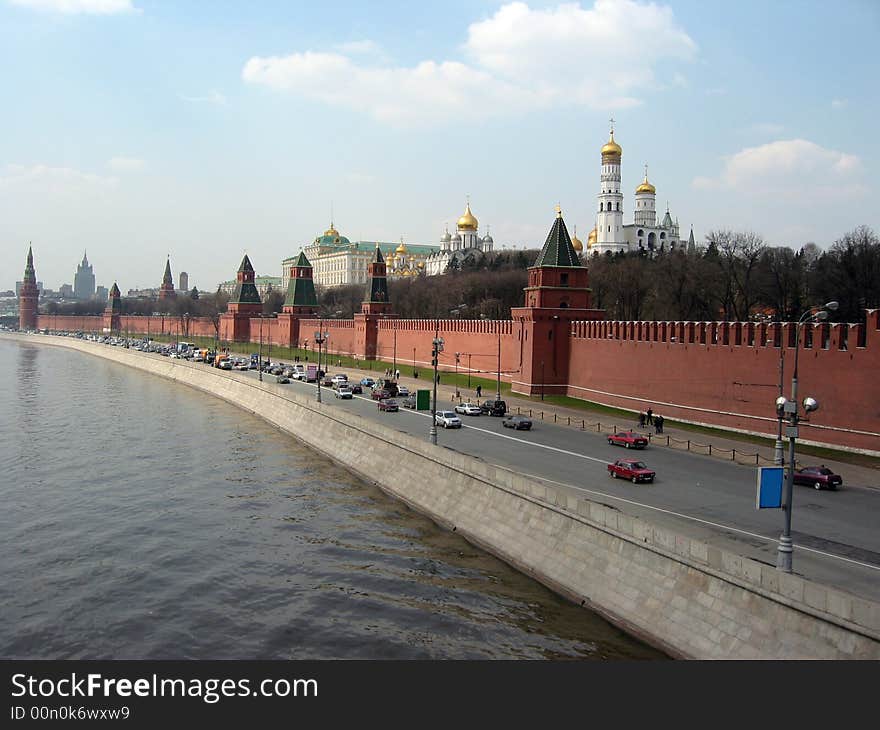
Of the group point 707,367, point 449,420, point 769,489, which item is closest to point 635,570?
point 769,489

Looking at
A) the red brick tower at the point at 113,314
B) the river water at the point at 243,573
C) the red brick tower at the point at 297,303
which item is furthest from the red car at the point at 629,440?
the red brick tower at the point at 113,314

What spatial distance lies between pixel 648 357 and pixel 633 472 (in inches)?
662

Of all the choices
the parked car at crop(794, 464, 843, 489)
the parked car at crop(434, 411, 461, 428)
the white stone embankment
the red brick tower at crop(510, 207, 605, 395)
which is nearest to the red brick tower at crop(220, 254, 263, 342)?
the red brick tower at crop(510, 207, 605, 395)

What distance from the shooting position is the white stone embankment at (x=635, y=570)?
12.3m

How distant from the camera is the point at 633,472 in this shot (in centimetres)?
2323

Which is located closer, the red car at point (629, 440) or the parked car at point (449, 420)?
the red car at point (629, 440)

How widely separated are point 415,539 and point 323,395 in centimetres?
2579

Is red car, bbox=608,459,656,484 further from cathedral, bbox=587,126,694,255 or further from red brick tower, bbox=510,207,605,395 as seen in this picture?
cathedral, bbox=587,126,694,255

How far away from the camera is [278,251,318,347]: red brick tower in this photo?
9312cm

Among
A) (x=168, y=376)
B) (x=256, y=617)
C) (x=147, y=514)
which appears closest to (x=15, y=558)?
(x=147, y=514)

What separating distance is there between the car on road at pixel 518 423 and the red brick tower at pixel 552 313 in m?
11.1

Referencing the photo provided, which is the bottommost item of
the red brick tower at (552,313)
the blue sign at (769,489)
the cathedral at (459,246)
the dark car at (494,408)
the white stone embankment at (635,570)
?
the white stone embankment at (635,570)

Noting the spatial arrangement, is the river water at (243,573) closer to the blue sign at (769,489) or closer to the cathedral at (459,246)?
the blue sign at (769,489)

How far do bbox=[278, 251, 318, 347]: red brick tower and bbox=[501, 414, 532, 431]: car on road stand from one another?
199 feet
